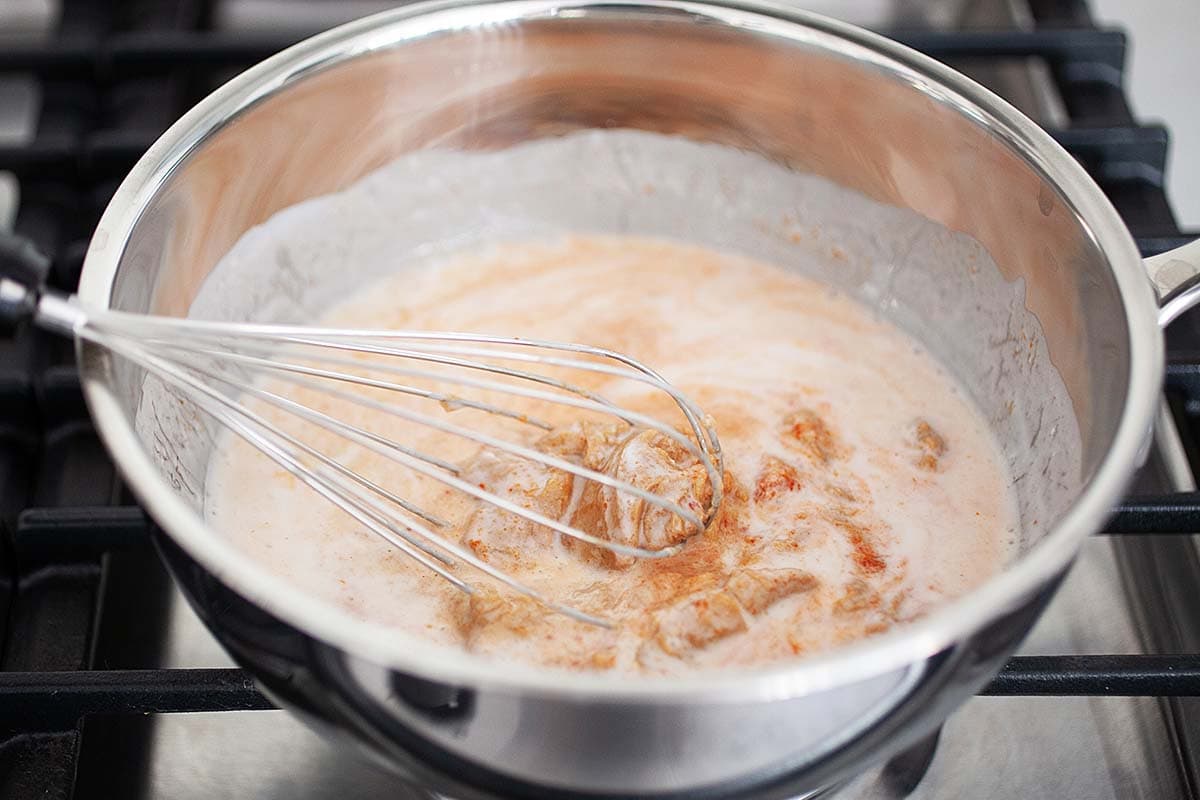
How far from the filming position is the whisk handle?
62cm

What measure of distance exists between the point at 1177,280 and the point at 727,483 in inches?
11.7

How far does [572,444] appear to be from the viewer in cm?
84

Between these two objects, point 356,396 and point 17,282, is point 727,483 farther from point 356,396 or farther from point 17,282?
point 17,282

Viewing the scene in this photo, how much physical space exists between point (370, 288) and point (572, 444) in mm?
326

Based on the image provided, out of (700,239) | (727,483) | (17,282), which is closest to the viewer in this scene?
(17,282)

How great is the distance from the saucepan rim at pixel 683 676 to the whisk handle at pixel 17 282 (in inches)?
1.4

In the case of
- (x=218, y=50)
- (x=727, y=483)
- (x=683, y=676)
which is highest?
(x=218, y=50)

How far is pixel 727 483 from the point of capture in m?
0.83

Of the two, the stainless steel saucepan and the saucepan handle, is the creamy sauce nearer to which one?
the stainless steel saucepan

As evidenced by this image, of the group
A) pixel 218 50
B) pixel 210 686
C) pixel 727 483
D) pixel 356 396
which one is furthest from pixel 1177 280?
pixel 218 50

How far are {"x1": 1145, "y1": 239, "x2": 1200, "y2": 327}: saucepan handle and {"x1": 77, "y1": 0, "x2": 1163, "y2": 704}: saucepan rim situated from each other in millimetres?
13

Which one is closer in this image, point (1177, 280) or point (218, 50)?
point (1177, 280)

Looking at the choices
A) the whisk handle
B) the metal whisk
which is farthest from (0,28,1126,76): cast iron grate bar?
the whisk handle

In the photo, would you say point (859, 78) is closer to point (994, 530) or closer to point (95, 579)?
point (994, 530)
